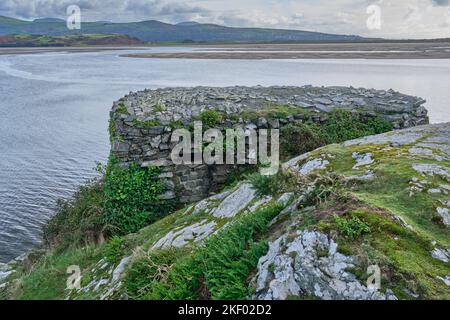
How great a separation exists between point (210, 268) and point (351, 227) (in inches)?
74.2

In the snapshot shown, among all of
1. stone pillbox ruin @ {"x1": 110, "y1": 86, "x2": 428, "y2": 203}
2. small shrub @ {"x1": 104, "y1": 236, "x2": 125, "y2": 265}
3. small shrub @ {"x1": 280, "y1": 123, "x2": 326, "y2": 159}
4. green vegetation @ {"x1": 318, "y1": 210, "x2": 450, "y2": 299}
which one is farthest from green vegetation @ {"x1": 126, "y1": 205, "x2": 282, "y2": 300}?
small shrub @ {"x1": 280, "y1": 123, "x2": 326, "y2": 159}

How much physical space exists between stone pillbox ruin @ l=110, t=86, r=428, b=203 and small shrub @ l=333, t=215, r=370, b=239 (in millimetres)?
7406

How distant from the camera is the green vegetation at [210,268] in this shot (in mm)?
5371

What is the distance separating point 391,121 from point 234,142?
226 inches

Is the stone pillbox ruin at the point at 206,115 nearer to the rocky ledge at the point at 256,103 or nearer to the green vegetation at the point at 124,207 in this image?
the rocky ledge at the point at 256,103

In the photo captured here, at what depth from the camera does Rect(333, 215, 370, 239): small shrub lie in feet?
16.7

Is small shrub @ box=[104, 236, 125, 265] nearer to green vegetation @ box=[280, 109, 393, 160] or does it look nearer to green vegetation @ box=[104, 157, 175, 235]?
green vegetation @ box=[104, 157, 175, 235]

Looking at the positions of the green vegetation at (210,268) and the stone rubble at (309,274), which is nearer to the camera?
the stone rubble at (309,274)

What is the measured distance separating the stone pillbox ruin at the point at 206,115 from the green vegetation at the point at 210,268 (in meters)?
5.61

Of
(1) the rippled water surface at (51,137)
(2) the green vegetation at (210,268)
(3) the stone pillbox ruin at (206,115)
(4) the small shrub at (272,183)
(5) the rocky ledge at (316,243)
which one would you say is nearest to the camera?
(5) the rocky ledge at (316,243)

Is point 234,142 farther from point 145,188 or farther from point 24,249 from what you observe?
point 24,249

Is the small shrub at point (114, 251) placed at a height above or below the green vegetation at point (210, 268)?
below

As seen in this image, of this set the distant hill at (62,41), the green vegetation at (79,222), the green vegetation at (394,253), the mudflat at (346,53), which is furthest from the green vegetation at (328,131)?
the distant hill at (62,41)
